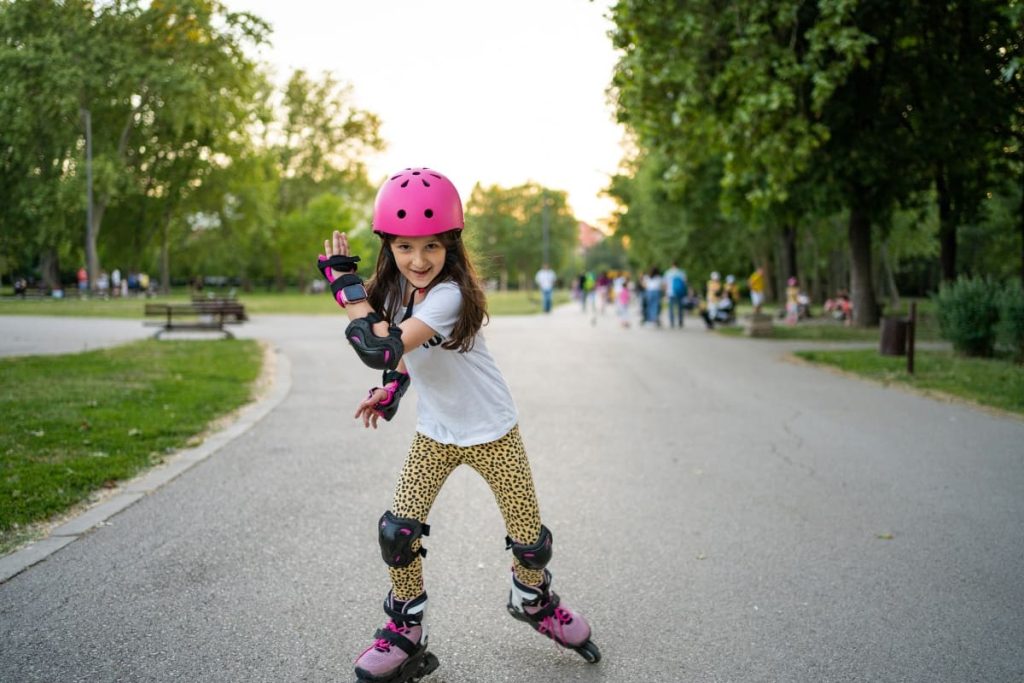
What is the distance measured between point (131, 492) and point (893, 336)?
1200 cm

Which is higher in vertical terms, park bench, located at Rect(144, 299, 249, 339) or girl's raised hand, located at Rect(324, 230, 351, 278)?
girl's raised hand, located at Rect(324, 230, 351, 278)

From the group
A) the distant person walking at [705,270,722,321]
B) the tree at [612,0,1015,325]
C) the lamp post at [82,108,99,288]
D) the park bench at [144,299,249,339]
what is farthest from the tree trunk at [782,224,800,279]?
the lamp post at [82,108,99,288]

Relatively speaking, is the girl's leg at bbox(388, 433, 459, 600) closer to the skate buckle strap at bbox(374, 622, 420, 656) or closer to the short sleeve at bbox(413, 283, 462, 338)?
the skate buckle strap at bbox(374, 622, 420, 656)

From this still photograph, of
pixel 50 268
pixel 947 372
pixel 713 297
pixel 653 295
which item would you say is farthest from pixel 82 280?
pixel 713 297

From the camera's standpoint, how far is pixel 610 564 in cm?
413

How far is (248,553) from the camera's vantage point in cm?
427

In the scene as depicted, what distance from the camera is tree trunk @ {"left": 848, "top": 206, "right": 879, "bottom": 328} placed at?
19.8 m

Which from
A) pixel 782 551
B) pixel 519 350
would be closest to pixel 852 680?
pixel 782 551

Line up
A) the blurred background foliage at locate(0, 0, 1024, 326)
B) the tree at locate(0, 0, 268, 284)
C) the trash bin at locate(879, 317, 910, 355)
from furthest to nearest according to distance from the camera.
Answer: the trash bin at locate(879, 317, 910, 355), the blurred background foliage at locate(0, 0, 1024, 326), the tree at locate(0, 0, 268, 284)

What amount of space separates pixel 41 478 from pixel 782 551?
4529mm

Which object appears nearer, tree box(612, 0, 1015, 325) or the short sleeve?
the short sleeve

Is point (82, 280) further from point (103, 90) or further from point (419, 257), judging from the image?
point (419, 257)

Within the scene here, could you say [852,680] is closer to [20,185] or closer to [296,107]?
[20,185]

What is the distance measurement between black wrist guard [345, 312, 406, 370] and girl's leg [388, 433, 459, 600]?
54 cm
